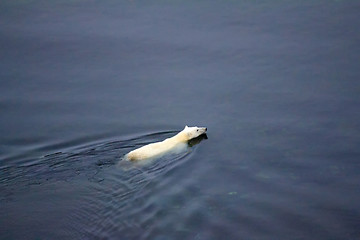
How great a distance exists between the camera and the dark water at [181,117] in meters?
9.79

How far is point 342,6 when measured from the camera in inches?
682

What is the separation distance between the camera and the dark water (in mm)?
9789

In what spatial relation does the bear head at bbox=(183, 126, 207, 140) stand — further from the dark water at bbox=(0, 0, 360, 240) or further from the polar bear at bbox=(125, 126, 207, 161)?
the dark water at bbox=(0, 0, 360, 240)

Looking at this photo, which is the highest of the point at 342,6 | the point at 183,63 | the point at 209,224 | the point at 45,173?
the point at 342,6

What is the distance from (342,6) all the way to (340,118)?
5.70 metres

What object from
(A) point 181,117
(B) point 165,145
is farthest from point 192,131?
(A) point 181,117

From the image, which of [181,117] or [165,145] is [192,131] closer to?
[165,145]

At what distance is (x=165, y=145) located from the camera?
1217 centimetres

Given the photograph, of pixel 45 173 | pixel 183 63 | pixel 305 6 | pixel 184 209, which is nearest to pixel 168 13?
pixel 183 63

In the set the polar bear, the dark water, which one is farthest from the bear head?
the dark water

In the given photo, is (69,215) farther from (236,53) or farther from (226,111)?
(236,53)

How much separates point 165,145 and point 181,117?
1395 mm

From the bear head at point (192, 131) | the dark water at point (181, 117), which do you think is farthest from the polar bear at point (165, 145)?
the dark water at point (181, 117)

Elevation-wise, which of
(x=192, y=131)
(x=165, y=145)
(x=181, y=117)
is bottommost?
(x=165, y=145)
